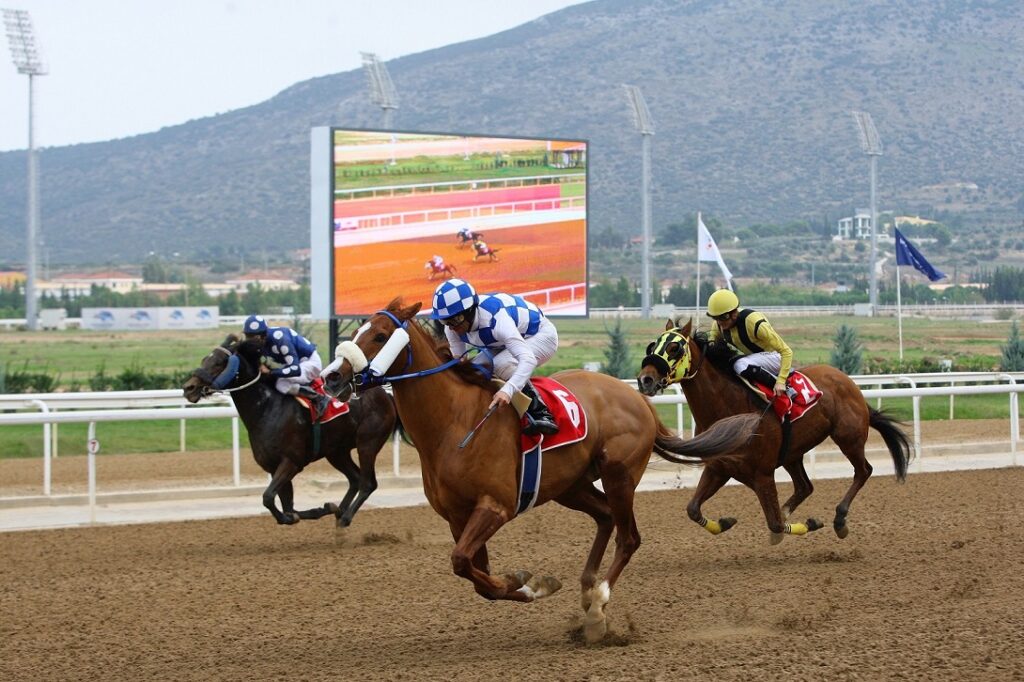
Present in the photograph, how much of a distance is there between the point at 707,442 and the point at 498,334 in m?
1.27

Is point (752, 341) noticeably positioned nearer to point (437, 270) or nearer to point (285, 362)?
point (285, 362)

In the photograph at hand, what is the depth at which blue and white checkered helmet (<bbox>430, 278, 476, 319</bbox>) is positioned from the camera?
5.52 m

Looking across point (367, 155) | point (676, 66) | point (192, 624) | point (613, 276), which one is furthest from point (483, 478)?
point (676, 66)

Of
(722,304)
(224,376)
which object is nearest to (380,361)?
(722,304)

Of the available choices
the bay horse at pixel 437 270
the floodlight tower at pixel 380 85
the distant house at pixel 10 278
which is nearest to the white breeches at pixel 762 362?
the bay horse at pixel 437 270

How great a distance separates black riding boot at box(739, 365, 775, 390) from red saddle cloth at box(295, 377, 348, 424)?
262 centimetres

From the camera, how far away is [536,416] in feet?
18.4

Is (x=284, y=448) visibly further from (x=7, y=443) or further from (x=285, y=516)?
(x=7, y=443)

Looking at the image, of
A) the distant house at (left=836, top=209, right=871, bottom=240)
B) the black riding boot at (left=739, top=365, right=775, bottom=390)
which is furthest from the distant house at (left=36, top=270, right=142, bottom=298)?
the black riding boot at (left=739, top=365, right=775, bottom=390)

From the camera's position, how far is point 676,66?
172500mm

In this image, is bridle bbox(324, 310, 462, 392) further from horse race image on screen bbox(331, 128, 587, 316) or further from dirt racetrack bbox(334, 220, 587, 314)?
horse race image on screen bbox(331, 128, 587, 316)

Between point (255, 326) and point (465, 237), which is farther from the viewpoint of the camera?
point (465, 237)

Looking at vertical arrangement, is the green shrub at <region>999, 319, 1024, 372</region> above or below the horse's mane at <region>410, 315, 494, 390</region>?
below

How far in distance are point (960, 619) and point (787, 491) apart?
5594 mm
